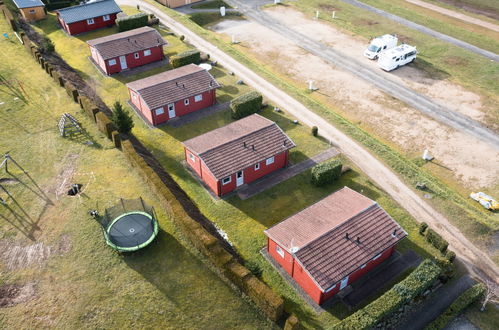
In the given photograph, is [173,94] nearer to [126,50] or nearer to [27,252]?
[126,50]

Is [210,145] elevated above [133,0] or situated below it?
below

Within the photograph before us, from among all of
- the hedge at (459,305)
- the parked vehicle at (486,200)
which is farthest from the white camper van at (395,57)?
the hedge at (459,305)

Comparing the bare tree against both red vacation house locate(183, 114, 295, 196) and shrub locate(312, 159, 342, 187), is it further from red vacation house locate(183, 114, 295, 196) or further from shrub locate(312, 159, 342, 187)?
red vacation house locate(183, 114, 295, 196)

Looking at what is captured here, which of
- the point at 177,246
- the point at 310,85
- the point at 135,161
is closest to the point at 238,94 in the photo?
the point at 310,85

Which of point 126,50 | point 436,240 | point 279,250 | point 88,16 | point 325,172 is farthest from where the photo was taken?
point 88,16

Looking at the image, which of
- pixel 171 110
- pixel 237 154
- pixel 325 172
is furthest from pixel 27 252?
pixel 325 172

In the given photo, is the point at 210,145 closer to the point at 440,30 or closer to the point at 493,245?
the point at 493,245
